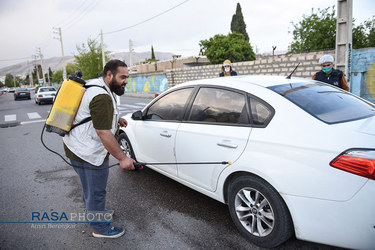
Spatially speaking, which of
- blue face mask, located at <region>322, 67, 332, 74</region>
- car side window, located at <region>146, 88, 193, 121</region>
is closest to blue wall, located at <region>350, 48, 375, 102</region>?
blue face mask, located at <region>322, 67, 332, 74</region>

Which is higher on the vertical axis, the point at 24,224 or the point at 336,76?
the point at 336,76

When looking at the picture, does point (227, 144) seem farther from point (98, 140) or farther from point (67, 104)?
point (67, 104)

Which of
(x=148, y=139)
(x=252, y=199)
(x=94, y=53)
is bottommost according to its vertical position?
(x=252, y=199)

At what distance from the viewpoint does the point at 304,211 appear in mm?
1940

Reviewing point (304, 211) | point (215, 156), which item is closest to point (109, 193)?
point (215, 156)

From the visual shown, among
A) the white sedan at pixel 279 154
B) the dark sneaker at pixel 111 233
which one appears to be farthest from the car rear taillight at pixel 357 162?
the dark sneaker at pixel 111 233

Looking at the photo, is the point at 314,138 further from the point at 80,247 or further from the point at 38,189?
the point at 38,189

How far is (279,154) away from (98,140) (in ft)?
5.44

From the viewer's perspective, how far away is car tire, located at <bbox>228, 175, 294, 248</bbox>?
83.0 inches

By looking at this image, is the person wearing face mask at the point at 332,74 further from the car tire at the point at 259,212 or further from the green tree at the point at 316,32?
the green tree at the point at 316,32

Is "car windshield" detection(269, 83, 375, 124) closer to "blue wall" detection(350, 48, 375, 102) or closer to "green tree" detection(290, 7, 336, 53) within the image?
"blue wall" detection(350, 48, 375, 102)

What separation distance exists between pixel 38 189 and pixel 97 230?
1.92m

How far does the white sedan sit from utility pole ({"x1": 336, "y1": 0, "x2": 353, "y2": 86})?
7.29m

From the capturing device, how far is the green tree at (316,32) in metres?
28.0
